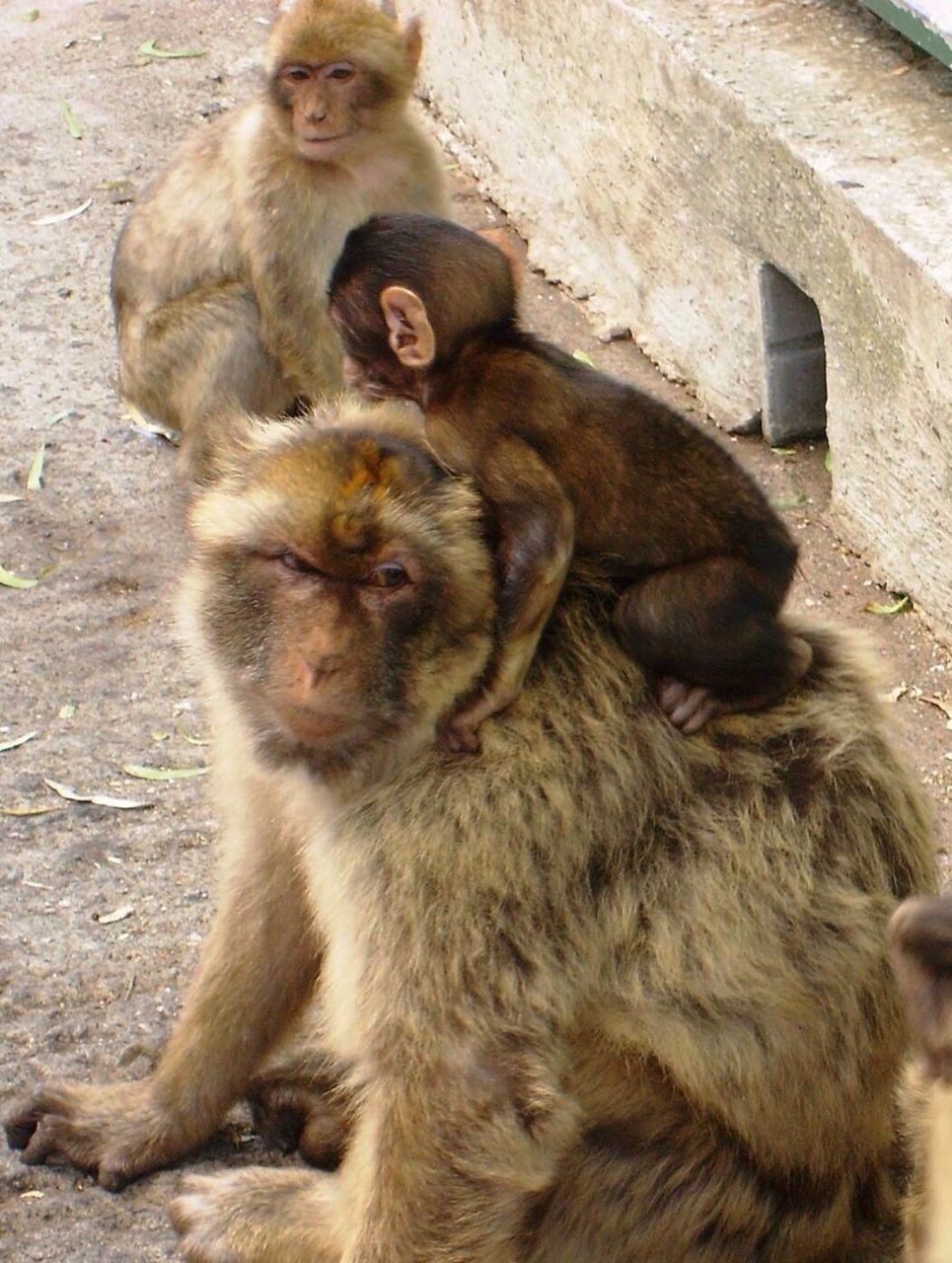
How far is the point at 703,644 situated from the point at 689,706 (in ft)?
0.36

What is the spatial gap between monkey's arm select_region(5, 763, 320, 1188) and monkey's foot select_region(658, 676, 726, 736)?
0.78 meters

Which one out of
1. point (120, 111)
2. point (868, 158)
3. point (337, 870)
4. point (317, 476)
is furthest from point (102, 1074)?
point (120, 111)

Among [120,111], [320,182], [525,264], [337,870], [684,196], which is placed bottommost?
[120,111]

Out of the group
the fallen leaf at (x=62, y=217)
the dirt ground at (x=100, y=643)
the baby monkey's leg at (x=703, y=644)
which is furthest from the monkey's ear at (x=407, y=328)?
the fallen leaf at (x=62, y=217)

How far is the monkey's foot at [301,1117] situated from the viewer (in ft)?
12.3

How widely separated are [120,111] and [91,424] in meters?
2.64

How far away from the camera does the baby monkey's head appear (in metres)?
3.59

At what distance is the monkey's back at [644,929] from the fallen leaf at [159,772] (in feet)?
6.29

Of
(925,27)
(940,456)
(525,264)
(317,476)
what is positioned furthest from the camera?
(525,264)

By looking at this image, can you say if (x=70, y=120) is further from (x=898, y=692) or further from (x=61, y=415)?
(x=898, y=692)

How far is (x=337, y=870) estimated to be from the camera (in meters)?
3.09

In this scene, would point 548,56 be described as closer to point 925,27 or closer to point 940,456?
point 925,27

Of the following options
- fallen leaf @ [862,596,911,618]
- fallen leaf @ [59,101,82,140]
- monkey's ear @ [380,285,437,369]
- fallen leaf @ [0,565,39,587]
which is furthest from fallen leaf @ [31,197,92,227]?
monkey's ear @ [380,285,437,369]

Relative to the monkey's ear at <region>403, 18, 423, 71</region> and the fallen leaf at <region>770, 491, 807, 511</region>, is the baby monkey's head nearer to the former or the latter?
the fallen leaf at <region>770, 491, 807, 511</region>
